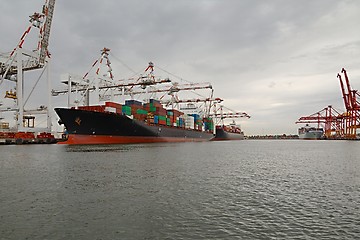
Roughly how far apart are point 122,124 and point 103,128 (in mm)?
3356

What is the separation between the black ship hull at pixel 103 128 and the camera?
1585 inches

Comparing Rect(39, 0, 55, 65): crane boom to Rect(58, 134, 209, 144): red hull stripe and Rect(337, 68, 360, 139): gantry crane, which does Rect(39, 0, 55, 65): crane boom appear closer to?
Rect(58, 134, 209, 144): red hull stripe

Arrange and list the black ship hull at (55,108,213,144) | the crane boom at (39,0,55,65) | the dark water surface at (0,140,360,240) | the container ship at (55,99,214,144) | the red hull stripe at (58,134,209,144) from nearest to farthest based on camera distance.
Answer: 1. the dark water surface at (0,140,360,240)
2. the black ship hull at (55,108,213,144)
3. the container ship at (55,99,214,144)
4. the red hull stripe at (58,134,209,144)
5. the crane boom at (39,0,55,65)

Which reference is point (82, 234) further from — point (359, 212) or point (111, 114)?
point (111, 114)

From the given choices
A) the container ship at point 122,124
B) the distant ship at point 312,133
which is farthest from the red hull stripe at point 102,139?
the distant ship at point 312,133

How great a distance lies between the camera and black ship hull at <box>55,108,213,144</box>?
40250 mm

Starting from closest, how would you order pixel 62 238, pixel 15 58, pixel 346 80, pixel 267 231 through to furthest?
pixel 62 238
pixel 267 231
pixel 15 58
pixel 346 80

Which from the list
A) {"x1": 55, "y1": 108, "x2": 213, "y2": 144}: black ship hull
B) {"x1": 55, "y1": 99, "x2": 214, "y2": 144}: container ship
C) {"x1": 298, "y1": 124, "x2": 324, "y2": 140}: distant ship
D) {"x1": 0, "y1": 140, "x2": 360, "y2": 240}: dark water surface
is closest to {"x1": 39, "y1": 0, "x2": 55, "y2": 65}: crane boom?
{"x1": 55, "y1": 99, "x2": 214, "y2": 144}: container ship

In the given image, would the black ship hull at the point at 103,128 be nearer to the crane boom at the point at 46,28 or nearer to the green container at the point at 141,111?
the green container at the point at 141,111

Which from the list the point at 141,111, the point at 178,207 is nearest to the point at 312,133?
the point at 141,111

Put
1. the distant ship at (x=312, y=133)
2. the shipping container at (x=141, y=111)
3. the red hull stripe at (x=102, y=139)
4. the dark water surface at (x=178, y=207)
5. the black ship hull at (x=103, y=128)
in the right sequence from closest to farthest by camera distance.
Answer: the dark water surface at (x=178, y=207) → the black ship hull at (x=103, y=128) → the red hull stripe at (x=102, y=139) → the shipping container at (x=141, y=111) → the distant ship at (x=312, y=133)

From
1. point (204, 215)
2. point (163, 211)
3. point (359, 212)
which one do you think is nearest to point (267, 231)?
point (204, 215)

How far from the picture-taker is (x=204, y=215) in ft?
24.2

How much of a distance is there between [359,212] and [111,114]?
3743cm
